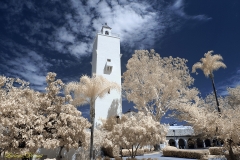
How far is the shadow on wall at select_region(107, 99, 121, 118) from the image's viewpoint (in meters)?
25.6

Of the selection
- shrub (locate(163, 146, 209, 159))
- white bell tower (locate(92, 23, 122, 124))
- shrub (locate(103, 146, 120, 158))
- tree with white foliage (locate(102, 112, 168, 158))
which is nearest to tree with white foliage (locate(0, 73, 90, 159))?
tree with white foliage (locate(102, 112, 168, 158))

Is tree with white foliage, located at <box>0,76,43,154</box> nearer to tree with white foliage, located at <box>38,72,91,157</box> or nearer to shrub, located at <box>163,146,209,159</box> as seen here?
tree with white foliage, located at <box>38,72,91,157</box>

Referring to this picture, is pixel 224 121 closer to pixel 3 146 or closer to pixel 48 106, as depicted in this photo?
pixel 48 106

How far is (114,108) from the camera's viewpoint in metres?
26.2

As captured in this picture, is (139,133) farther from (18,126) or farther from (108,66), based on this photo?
(108,66)

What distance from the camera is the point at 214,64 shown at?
64.6 feet

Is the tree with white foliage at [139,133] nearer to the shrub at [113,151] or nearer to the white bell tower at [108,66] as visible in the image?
the shrub at [113,151]

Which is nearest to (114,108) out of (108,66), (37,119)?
(108,66)

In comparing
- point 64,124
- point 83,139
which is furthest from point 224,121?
point 64,124

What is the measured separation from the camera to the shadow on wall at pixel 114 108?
1006 inches

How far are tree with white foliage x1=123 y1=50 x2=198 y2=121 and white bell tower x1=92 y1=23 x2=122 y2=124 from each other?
6.17ft

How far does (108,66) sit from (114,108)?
6.42 metres

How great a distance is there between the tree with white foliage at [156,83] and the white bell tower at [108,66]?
6.17 ft

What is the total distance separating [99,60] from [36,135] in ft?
62.5
